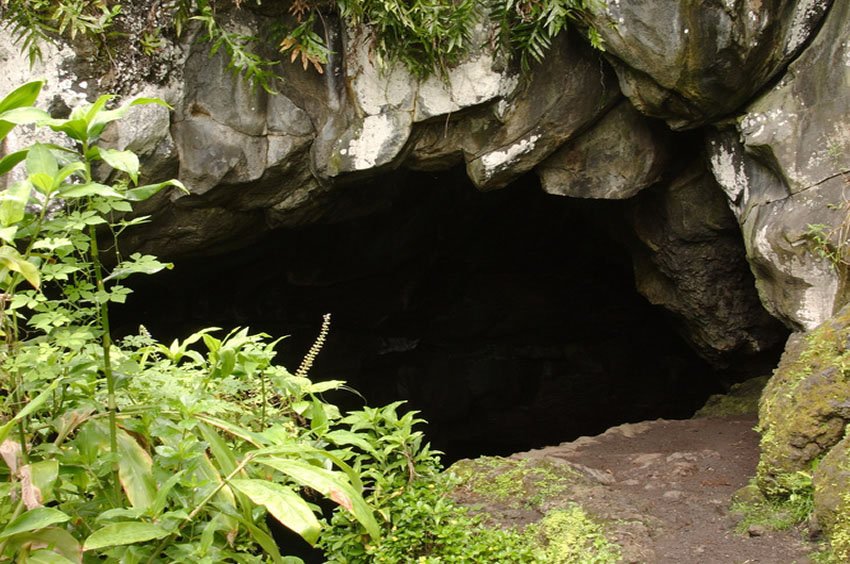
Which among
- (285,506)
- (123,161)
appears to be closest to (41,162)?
(123,161)

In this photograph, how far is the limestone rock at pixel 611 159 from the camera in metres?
4.92

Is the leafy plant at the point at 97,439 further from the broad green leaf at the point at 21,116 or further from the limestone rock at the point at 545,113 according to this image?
the limestone rock at the point at 545,113

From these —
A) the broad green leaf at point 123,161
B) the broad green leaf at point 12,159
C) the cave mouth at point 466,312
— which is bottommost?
the cave mouth at point 466,312

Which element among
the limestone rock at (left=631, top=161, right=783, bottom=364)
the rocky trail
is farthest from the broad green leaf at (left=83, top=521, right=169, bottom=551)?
the limestone rock at (left=631, top=161, right=783, bottom=364)

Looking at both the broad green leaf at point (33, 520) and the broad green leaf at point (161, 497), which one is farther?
the broad green leaf at point (161, 497)

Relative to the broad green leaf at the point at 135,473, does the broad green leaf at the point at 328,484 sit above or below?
above

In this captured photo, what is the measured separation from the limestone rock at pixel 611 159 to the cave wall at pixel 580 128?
0.03 ft

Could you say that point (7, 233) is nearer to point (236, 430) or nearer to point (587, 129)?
point (236, 430)

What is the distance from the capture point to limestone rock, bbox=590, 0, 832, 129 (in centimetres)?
396

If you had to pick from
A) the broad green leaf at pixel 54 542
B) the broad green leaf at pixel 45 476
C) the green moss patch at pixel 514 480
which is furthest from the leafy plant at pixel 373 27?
the broad green leaf at pixel 54 542

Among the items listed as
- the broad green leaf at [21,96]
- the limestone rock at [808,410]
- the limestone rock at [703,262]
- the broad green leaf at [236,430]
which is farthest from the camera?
the limestone rock at [703,262]

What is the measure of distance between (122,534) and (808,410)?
2.62 m

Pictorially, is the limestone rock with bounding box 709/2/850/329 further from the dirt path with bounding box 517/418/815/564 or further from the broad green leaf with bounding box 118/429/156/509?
the broad green leaf with bounding box 118/429/156/509

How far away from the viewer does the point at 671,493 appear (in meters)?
3.55
